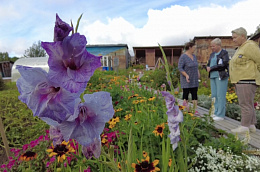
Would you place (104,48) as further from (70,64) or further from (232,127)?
(70,64)

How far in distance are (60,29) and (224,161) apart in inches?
84.0

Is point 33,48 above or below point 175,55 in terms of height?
above

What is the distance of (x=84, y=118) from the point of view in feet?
1.68

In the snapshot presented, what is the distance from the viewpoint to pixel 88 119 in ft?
1.74

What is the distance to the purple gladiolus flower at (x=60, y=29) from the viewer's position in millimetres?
437

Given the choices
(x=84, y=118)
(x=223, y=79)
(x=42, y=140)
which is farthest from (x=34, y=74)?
(x=223, y=79)

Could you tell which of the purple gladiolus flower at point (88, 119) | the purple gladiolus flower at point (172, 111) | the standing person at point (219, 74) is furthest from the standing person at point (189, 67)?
the purple gladiolus flower at point (88, 119)

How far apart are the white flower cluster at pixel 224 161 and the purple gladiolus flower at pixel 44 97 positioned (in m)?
1.78

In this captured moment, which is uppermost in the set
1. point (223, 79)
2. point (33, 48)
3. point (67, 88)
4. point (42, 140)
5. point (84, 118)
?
point (33, 48)

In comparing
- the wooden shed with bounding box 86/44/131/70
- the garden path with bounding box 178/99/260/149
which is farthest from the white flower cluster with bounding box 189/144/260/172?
the wooden shed with bounding box 86/44/131/70

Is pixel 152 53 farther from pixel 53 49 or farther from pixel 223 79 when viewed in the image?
pixel 53 49

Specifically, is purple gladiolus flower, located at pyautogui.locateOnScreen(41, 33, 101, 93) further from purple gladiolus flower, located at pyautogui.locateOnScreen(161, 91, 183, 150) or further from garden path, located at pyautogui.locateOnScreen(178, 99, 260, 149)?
garden path, located at pyautogui.locateOnScreen(178, 99, 260, 149)

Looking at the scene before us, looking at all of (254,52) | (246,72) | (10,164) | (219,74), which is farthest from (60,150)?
(219,74)

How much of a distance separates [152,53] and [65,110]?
22.5 meters
